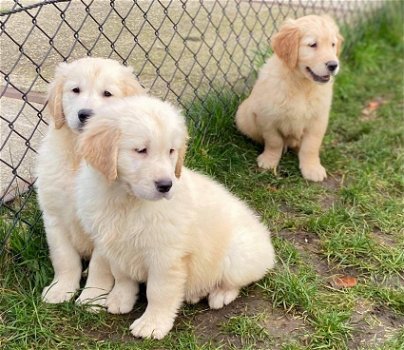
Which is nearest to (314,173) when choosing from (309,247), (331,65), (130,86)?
(331,65)

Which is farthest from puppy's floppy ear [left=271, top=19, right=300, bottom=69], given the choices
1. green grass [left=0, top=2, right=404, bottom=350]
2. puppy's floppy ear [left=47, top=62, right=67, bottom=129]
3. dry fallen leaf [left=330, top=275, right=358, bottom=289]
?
puppy's floppy ear [left=47, top=62, right=67, bottom=129]

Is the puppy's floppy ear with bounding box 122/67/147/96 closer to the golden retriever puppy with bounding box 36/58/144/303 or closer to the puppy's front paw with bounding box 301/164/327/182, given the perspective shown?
the golden retriever puppy with bounding box 36/58/144/303

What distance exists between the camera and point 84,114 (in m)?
2.73

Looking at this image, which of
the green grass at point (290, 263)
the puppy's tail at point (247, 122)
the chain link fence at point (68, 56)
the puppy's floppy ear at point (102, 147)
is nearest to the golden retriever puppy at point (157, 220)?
the puppy's floppy ear at point (102, 147)

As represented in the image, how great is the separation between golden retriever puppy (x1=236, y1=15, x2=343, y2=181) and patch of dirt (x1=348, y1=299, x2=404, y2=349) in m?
1.42

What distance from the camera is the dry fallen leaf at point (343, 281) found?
3164 mm

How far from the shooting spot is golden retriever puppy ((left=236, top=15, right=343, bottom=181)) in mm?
4086

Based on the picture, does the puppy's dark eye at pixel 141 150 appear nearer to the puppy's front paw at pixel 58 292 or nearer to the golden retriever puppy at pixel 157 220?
the golden retriever puppy at pixel 157 220

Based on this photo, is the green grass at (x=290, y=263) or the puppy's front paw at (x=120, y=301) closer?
the green grass at (x=290, y=263)

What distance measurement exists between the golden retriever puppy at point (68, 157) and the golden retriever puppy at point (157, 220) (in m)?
0.19

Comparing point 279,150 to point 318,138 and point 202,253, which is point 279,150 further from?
point 202,253

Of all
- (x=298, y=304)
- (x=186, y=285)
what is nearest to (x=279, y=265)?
(x=298, y=304)

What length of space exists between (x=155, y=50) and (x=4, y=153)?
1.29 meters

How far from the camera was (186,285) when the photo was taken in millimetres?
2863
